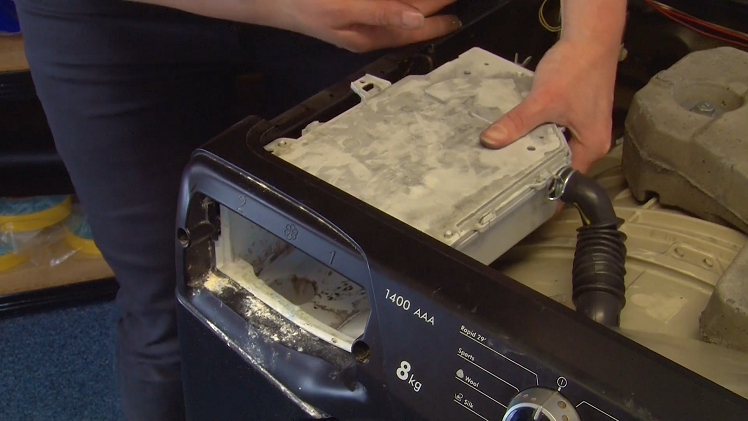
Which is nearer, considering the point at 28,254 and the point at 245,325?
the point at 245,325

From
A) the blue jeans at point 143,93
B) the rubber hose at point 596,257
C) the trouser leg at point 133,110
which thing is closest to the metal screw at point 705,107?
the rubber hose at point 596,257

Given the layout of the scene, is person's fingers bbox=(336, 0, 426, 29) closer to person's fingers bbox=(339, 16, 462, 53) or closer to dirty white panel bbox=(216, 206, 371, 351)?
person's fingers bbox=(339, 16, 462, 53)

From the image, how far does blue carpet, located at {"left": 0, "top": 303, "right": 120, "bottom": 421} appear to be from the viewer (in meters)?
1.18

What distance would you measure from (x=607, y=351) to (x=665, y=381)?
0.03 m

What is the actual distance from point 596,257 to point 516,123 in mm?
124

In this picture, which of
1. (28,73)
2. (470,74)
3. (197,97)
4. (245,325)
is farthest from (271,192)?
(28,73)

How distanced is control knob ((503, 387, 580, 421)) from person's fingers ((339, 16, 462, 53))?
38 centimetres

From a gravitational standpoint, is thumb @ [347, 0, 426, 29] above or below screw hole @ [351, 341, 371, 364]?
above

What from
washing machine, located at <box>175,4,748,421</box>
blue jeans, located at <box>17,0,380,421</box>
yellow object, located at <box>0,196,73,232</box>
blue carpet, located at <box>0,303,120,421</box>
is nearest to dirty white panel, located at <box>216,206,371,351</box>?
washing machine, located at <box>175,4,748,421</box>

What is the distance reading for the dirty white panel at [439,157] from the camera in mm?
503

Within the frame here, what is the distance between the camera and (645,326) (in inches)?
21.4

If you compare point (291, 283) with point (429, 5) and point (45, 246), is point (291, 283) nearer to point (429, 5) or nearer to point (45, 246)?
point (429, 5)

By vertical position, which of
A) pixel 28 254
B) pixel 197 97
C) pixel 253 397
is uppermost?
pixel 197 97

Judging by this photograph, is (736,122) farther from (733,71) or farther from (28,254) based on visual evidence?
(28,254)
